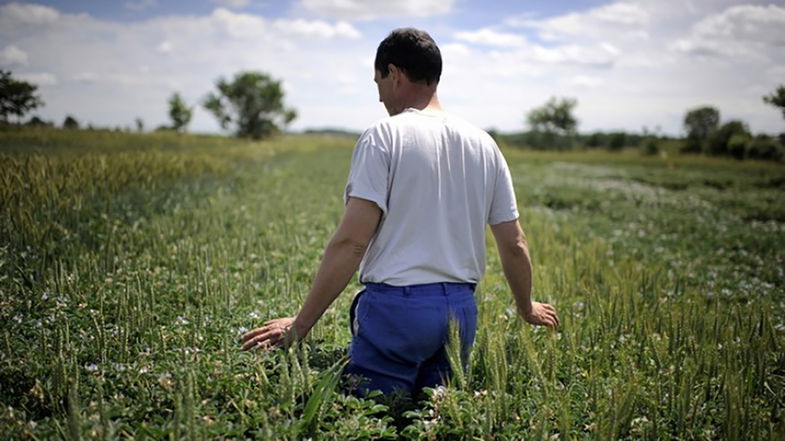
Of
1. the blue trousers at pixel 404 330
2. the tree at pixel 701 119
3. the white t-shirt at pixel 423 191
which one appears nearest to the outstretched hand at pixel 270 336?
the blue trousers at pixel 404 330

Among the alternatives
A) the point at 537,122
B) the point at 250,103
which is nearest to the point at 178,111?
the point at 250,103

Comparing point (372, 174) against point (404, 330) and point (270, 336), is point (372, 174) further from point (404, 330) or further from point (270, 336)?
point (270, 336)

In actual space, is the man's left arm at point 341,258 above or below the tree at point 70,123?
below

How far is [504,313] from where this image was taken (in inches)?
164

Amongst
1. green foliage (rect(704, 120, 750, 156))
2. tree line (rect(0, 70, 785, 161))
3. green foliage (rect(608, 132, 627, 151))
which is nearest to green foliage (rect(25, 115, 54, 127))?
tree line (rect(0, 70, 785, 161))

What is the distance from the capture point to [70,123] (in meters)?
10.8

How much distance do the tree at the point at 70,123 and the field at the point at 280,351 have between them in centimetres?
246

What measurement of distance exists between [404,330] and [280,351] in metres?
0.62

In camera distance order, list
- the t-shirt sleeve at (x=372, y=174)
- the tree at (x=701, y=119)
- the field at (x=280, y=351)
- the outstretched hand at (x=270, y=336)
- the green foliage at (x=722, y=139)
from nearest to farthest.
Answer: the field at (x=280, y=351) < the t-shirt sleeve at (x=372, y=174) < the outstretched hand at (x=270, y=336) < the green foliage at (x=722, y=139) < the tree at (x=701, y=119)

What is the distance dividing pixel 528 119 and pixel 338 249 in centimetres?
11174

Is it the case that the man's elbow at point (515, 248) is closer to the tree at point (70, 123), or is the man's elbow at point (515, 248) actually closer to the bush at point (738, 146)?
the tree at point (70, 123)

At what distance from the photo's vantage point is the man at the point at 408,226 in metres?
2.55

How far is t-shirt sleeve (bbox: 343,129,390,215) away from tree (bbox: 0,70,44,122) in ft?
23.1

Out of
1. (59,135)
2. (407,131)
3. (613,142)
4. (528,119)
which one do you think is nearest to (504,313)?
(407,131)
